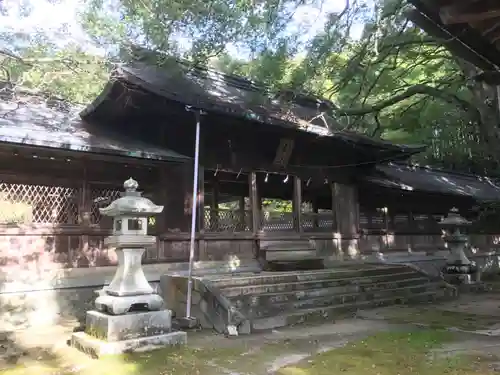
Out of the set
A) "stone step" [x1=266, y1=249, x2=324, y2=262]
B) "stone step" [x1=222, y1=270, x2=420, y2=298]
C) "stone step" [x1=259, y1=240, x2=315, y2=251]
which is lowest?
"stone step" [x1=222, y1=270, x2=420, y2=298]

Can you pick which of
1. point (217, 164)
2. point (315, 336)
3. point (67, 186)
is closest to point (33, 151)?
point (67, 186)

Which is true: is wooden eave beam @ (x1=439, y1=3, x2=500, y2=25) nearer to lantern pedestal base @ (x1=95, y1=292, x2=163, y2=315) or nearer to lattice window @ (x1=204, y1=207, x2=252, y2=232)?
lantern pedestal base @ (x1=95, y1=292, x2=163, y2=315)

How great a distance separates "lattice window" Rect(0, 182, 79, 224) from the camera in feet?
32.5

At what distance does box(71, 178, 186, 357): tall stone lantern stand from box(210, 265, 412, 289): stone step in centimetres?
224

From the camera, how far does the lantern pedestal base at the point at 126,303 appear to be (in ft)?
24.6

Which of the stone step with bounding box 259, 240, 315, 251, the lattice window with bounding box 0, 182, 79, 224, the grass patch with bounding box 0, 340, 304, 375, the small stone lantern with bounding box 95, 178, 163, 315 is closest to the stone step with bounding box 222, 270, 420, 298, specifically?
the stone step with bounding box 259, 240, 315, 251

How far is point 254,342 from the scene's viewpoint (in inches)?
320

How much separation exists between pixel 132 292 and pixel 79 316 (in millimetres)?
3136

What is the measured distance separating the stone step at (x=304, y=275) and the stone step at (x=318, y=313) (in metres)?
1.04

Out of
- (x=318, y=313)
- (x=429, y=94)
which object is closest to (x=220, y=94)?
(x=429, y=94)

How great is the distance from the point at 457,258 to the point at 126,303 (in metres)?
12.3

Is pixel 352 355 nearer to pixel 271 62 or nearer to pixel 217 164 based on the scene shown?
pixel 217 164

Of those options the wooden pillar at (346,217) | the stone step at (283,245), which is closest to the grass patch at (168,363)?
the stone step at (283,245)

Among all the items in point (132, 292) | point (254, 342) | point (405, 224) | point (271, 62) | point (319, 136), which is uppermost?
point (271, 62)
